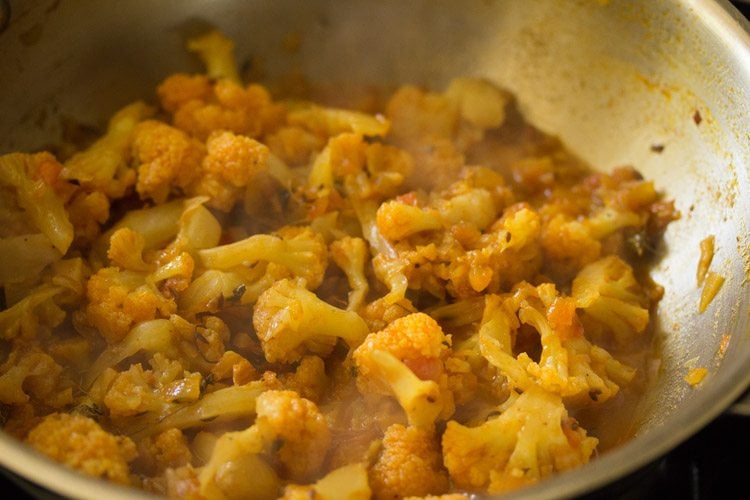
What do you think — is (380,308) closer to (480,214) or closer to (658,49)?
(480,214)

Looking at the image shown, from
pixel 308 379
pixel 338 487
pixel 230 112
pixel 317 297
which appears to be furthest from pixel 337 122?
pixel 338 487

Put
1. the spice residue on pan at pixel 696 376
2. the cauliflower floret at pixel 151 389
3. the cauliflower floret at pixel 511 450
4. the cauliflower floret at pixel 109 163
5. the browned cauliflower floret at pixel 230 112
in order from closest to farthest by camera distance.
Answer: the cauliflower floret at pixel 511 450, the cauliflower floret at pixel 151 389, the spice residue on pan at pixel 696 376, the cauliflower floret at pixel 109 163, the browned cauliflower floret at pixel 230 112

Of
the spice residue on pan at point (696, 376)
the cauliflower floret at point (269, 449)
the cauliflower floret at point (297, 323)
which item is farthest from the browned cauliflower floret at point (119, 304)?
the spice residue on pan at point (696, 376)

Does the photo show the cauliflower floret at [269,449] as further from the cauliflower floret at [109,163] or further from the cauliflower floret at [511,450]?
the cauliflower floret at [109,163]

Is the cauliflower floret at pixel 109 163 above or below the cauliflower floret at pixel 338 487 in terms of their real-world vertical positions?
below

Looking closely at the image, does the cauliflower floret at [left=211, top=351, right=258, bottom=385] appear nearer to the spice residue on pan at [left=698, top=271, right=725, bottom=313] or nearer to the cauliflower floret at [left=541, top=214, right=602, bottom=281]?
the cauliflower floret at [left=541, top=214, right=602, bottom=281]

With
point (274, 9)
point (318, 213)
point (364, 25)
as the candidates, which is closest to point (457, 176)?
point (318, 213)

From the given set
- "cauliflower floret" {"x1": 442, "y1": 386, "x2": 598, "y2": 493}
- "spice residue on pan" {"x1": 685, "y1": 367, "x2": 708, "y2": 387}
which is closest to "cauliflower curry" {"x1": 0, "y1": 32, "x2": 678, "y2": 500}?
"cauliflower floret" {"x1": 442, "y1": 386, "x2": 598, "y2": 493}
